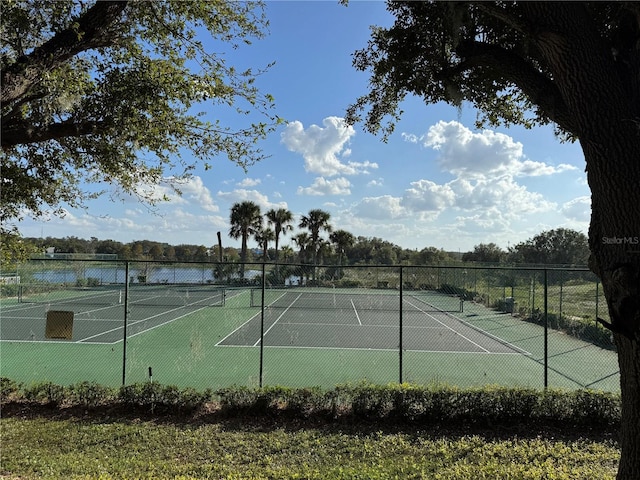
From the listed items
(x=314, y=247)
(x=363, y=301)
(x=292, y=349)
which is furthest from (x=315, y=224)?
(x=292, y=349)

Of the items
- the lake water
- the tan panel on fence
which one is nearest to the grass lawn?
the tan panel on fence

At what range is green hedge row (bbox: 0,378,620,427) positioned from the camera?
6.00 metres

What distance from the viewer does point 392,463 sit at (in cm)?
→ 459

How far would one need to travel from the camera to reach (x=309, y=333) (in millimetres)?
18438

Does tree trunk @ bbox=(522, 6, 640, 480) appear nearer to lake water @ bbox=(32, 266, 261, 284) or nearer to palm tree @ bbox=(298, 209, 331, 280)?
lake water @ bbox=(32, 266, 261, 284)

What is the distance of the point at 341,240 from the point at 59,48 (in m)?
49.4

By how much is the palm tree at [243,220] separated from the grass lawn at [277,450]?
39.2m

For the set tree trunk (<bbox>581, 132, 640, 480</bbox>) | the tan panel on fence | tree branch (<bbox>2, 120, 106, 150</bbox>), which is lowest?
the tan panel on fence

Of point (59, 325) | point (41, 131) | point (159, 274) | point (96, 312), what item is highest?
point (41, 131)

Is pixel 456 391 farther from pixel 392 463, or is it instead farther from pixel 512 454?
pixel 392 463

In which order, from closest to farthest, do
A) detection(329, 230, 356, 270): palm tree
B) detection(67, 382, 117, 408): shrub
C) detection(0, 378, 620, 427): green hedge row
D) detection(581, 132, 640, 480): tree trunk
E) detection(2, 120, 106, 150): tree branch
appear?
detection(581, 132, 640, 480): tree trunk → detection(2, 120, 106, 150): tree branch → detection(0, 378, 620, 427): green hedge row → detection(67, 382, 117, 408): shrub → detection(329, 230, 356, 270): palm tree

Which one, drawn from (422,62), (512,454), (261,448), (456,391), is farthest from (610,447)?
(422,62)

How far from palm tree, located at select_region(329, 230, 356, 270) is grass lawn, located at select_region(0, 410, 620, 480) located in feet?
149

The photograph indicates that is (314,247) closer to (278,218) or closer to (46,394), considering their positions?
(278,218)
